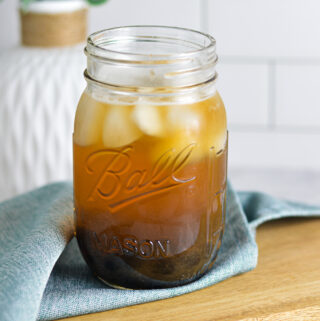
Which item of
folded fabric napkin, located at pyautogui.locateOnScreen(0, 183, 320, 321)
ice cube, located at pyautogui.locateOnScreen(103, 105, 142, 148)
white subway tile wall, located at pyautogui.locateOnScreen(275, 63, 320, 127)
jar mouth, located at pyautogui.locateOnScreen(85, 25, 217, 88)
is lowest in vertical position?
white subway tile wall, located at pyautogui.locateOnScreen(275, 63, 320, 127)

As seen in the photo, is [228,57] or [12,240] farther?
[228,57]

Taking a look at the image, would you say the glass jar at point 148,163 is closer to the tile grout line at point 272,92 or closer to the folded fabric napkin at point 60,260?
the folded fabric napkin at point 60,260

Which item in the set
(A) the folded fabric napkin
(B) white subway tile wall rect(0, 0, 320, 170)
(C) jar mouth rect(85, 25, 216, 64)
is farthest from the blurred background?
(C) jar mouth rect(85, 25, 216, 64)

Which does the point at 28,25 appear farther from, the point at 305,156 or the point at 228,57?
the point at 305,156

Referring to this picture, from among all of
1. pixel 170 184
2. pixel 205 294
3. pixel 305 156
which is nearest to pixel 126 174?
pixel 170 184

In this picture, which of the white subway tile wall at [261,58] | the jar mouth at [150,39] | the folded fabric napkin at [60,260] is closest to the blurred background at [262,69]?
the white subway tile wall at [261,58]

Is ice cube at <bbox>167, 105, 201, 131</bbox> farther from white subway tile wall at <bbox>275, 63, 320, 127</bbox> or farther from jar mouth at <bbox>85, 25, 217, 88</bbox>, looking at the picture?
white subway tile wall at <bbox>275, 63, 320, 127</bbox>
